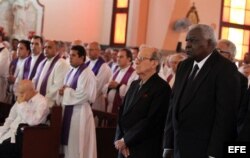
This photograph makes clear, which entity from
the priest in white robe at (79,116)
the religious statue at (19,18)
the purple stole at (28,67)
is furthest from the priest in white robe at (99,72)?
the religious statue at (19,18)

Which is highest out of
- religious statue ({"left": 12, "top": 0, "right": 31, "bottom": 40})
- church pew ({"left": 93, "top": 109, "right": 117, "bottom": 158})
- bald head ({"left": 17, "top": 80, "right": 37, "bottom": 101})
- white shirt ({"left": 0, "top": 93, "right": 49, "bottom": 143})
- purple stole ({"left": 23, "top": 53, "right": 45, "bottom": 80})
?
religious statue ({"left": 12, "top": 0, "right": 31, "bottom": 40})

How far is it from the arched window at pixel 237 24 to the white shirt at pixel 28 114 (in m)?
9.88

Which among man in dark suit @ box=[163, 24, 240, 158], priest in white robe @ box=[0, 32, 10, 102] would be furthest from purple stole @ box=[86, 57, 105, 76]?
man in dark suit @ box=[163, 24, 240, 158]

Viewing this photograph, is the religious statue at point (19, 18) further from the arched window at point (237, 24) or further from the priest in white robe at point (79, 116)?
the priest in white robe at point (79, 116)

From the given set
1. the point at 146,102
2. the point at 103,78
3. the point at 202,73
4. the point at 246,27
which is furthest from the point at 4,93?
the point at 246,27

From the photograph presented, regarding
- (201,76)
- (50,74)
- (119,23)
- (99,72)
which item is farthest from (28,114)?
(119,23)

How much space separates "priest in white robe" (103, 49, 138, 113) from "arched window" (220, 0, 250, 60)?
7723mm

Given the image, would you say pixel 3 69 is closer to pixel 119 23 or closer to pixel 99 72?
pixel 99 72

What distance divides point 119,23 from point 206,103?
1030 centimetres

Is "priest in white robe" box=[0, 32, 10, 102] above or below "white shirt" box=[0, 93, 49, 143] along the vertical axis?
above

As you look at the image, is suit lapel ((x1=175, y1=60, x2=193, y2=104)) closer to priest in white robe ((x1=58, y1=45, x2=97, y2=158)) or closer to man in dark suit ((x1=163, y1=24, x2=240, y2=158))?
man in dark suit ((x1=163, y1=24, x2=240, y2=158))

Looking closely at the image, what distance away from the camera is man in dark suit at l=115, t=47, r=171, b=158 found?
15.9 ft

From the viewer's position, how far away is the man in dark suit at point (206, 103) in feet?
12.3

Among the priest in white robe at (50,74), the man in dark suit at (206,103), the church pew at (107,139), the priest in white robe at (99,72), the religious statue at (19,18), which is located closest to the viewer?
the man in dark suit at (206,103)
